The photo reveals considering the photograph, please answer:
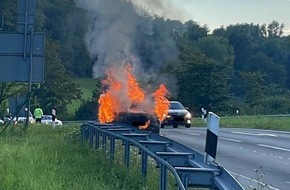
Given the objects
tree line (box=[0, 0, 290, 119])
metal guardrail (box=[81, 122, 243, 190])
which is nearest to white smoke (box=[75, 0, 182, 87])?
tree line (box=[0, 0, 290, 119])

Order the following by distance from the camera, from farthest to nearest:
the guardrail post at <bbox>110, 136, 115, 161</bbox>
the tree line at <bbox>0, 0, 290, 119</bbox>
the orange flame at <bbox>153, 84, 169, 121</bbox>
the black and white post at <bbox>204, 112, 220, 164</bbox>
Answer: the tree line at <bbox>0, 0, 290, 119</bbox>
the orange flame at <bbox>153, 84, 169, 121</bbox>
the guardrail post at <bbox>110, 136, 115, 161</bbox>
the black and white post at <bbox>204, 112, 220, 164</bbox>

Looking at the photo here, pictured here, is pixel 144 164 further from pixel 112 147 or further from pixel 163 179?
pixel 112 147

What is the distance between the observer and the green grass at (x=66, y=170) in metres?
11.8

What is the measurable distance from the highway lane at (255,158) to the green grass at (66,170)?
Result: 201 cm

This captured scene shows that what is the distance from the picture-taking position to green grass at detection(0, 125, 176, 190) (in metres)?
11.8

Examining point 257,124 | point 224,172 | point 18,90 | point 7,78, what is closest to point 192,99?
point 18,90

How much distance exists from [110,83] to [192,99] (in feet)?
172

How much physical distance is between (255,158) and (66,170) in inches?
376

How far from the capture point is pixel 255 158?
22.2 metres

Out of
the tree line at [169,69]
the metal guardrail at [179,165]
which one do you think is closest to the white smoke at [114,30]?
the tree line at [169,69]

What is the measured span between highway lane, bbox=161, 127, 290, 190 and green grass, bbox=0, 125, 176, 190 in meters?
2.01

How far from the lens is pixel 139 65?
28422 mm

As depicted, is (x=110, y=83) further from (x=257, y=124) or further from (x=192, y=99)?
(x=192, y=99)

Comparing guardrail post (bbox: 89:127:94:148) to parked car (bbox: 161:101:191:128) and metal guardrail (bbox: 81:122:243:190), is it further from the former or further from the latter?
parked car (bbox: 161:101:191:128)
